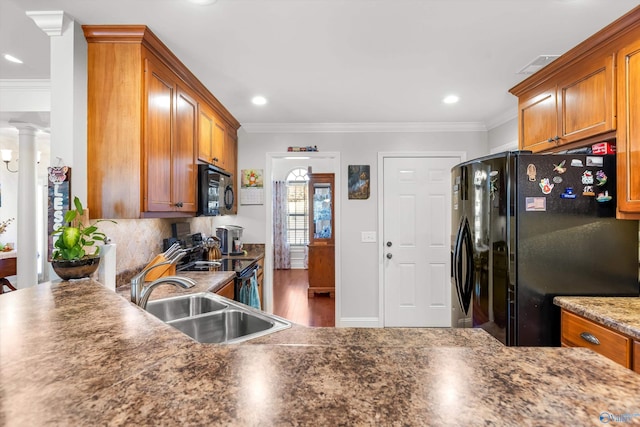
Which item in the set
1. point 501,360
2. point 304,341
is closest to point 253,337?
point 304,341

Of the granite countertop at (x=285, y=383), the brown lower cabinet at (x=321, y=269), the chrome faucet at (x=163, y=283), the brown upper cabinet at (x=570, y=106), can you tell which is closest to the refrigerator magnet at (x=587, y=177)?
the brown upper cabinet at (x=570, y=106)

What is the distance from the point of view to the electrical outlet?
3.81 metres

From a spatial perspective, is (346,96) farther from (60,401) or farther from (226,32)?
(60,401)

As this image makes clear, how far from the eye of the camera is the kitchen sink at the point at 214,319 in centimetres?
153

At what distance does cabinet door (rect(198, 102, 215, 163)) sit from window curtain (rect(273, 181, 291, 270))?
184 inches

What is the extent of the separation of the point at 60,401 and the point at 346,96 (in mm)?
2780

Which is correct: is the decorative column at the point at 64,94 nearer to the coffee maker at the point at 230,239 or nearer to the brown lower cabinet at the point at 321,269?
the coffee maker at the point at 230,239

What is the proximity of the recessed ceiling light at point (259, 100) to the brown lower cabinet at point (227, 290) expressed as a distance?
1.59 m

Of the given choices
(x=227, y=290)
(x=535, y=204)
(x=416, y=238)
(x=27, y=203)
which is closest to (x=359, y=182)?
(x=416, y=238)

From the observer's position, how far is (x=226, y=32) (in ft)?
6.04

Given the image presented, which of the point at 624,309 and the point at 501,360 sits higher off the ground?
the point at 501,360

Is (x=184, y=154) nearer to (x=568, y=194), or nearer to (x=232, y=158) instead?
(x=232, y=158)

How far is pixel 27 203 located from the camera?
11.6ft

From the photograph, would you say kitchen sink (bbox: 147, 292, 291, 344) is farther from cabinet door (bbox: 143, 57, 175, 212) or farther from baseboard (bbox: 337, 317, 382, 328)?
baseboard (bbox: 337, 317, 382, 328)
